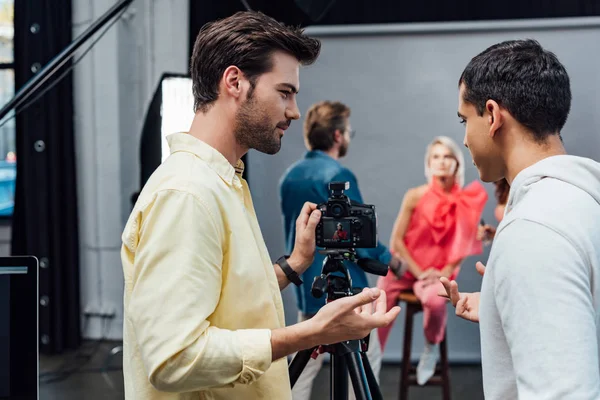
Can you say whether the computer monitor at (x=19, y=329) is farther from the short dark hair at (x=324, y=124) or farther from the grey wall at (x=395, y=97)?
the grey wall at (x=395, y=97)

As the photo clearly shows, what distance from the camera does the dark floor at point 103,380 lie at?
3.52 metres

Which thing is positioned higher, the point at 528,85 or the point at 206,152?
the point at 528,85

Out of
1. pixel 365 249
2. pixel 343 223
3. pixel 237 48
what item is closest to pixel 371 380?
pixel 343 223

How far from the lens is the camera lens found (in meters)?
1.72

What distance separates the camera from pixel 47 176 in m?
4.33

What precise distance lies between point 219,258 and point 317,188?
5.77ft

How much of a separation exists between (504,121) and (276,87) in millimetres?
402

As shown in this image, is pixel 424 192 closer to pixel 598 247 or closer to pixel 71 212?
pixel 71 212

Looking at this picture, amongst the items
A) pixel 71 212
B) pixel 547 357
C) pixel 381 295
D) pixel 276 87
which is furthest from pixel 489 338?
pixel 71 212

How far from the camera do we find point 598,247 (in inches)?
33.3

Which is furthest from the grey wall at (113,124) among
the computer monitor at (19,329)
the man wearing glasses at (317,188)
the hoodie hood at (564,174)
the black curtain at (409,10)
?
the hoodie hood at (564,174)

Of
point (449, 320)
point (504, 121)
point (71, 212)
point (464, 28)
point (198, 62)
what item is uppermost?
point (464, 28)

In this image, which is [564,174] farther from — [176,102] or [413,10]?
[413,10]

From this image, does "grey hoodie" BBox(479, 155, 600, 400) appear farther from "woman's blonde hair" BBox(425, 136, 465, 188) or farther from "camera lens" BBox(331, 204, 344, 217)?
"woman's blonde hair" BBox(425, 136, 465, 188)
